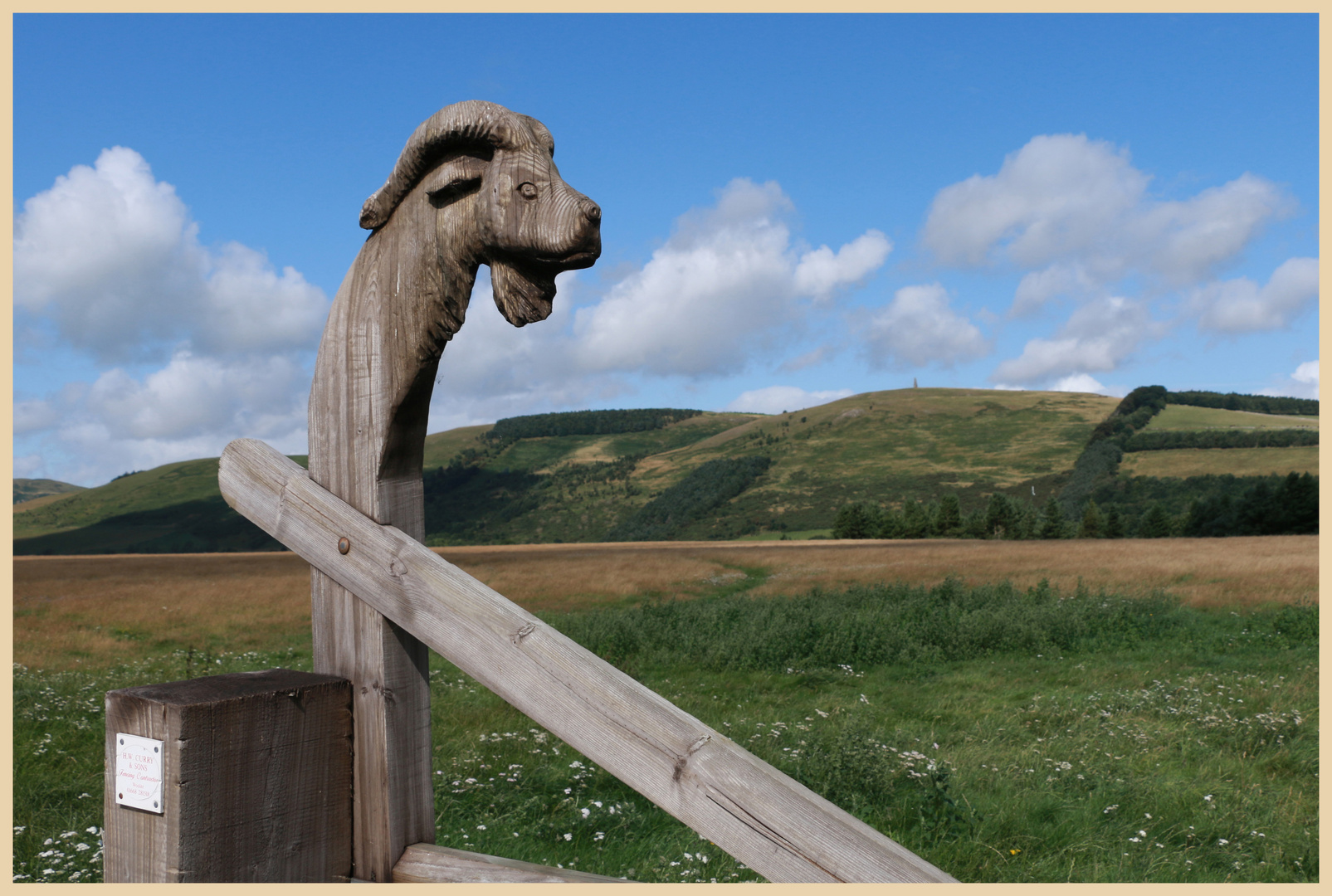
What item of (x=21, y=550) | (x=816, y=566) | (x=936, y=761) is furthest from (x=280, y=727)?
(x=21, y=550)

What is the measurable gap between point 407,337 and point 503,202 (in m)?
0.42

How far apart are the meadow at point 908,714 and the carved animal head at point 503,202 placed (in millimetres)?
3370

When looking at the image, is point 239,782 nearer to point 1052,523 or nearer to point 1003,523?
point 1003,523

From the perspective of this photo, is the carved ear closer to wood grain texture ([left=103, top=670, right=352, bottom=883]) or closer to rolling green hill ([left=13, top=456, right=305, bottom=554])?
wood grain texture ([left=103, top=670, right=352, bottom=883])

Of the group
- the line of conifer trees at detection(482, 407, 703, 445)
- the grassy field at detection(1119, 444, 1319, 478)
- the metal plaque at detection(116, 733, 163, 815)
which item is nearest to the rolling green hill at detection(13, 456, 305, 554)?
the line of conifer trees at detection(482, 407, 703, 445)

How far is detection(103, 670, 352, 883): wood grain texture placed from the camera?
178 cm

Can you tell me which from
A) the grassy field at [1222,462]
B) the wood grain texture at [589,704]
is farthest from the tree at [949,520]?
the wood grain texture at [589,704]

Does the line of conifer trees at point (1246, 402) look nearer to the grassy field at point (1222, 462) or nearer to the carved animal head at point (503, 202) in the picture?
the grassy field at point (1222, 462)

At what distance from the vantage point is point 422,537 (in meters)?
2.12

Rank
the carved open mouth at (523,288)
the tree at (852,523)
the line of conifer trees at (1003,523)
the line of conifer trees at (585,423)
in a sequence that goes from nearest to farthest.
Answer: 1. the carved open mouth at (523,288)
2. the line of conifer trees at (1003,523)
3. the tree at (852,523)
4. the line of conifer trees at (585,423)

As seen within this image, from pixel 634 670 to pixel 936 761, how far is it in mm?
5158

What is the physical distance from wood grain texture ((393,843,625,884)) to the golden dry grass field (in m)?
12.6

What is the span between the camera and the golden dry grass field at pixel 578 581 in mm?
14789

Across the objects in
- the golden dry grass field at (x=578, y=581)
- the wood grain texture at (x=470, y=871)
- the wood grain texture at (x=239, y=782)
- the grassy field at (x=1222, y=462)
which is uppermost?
the grassy field at (x=1222, y=462)
